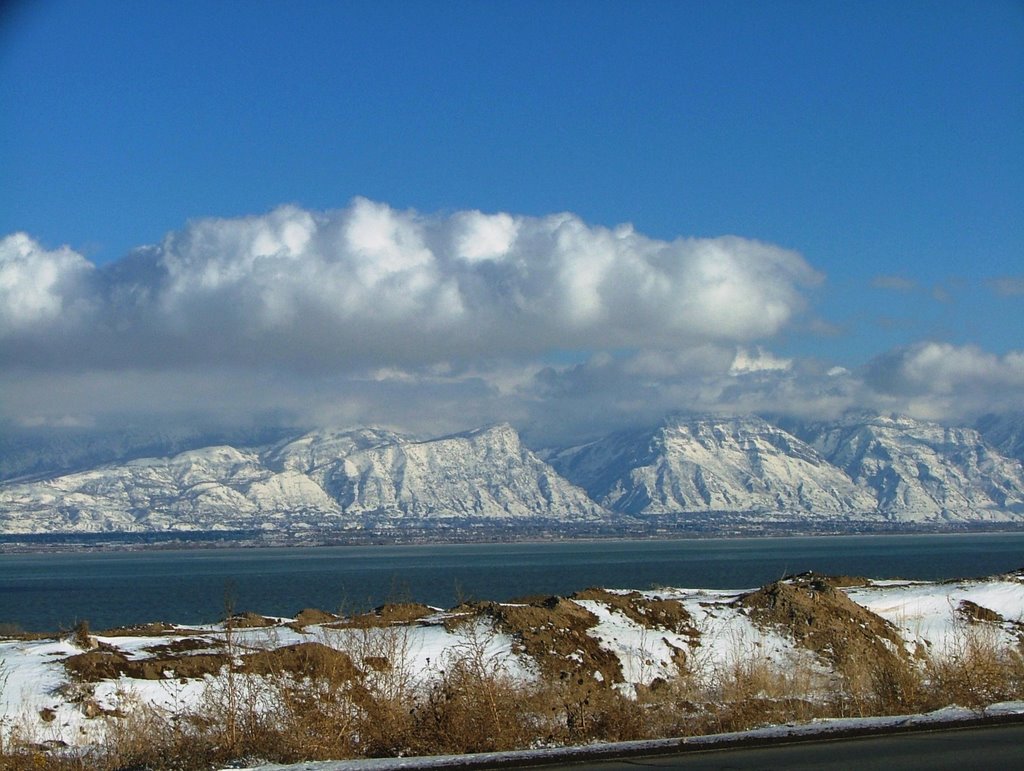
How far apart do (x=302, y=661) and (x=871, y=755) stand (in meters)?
14.6

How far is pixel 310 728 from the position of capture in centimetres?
1794

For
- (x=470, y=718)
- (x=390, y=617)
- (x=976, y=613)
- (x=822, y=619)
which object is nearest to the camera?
(x=470, y=718)

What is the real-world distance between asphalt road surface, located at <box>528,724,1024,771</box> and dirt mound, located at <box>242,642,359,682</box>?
983 centimetres

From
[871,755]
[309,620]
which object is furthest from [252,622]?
[871,755]

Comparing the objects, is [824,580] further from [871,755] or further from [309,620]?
[871,755]

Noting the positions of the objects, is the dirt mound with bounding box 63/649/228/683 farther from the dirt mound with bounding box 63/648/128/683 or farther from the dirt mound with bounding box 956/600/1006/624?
the dirt mound with bounding box 956/600/1006/624

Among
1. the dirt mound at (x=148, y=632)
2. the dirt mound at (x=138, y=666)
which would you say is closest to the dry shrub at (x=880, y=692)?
the dirt mound at (x=138, y=666)

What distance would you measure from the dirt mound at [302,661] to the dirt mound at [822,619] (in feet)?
41.0

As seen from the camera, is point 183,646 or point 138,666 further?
point 183,646

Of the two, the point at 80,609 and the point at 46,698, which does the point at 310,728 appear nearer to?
the point at 46,698

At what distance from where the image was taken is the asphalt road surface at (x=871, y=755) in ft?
50.7

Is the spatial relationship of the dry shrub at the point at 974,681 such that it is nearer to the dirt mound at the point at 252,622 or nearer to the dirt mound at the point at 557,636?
the dirt mound at the point at 557,636

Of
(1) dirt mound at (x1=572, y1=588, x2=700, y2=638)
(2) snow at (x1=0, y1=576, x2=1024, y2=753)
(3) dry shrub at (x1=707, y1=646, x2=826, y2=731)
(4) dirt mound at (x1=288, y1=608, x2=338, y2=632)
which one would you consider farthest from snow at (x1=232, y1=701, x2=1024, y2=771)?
(4) dirt mound at (x1=288, y1=608, x2=338, y2=632)

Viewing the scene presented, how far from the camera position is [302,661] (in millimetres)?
27250
